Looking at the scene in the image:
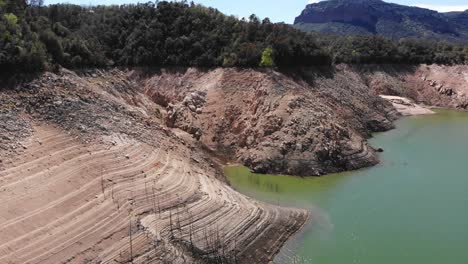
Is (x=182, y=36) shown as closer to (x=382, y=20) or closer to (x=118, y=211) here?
(x=118, y=211)

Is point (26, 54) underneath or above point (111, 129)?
above

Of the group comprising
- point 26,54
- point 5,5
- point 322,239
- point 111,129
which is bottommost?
point 322,239

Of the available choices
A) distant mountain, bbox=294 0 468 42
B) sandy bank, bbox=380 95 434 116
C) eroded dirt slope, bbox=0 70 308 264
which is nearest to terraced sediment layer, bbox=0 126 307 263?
eroded dirt slope, bbox=0 70 308 264

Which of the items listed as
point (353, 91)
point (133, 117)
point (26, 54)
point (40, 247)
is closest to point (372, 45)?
point (353, 91)

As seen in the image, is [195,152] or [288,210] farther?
[195,152]

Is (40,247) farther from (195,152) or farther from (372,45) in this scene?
(372,45)

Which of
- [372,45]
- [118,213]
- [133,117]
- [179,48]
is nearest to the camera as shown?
[118,213]

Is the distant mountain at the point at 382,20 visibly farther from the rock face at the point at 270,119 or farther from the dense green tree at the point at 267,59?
the rock face at the point at 270,119
